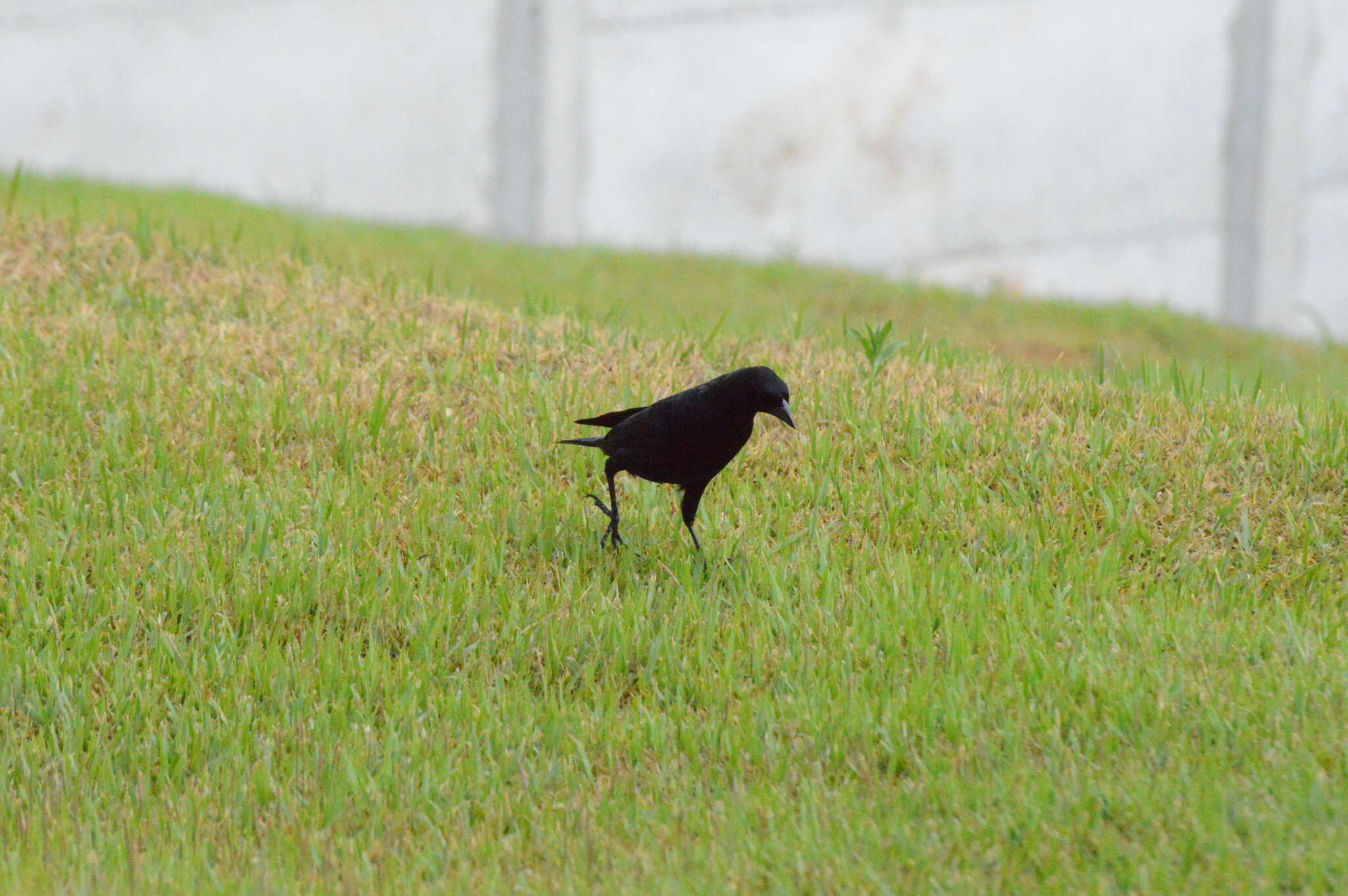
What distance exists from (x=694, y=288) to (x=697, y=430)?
6.12 meters

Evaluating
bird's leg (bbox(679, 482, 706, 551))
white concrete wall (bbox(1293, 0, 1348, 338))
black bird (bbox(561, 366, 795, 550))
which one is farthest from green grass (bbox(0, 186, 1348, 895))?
white concrete wall (bbox(1293, 0, 1348, 338))

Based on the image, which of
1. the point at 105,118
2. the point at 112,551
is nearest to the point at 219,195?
the point at 105,118

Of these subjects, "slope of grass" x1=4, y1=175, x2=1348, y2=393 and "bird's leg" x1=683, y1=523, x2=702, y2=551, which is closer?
"bird's leg" x1=683, y1=523, x2=702, y2=551

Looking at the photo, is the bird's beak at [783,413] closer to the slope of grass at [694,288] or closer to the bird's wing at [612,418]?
the bird's wing at [612,418]

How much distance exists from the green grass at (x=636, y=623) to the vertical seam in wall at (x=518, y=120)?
5.75 meters

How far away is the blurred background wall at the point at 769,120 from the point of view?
1211 centimetres

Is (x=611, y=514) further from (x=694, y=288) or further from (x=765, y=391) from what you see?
(x=694, y=288)

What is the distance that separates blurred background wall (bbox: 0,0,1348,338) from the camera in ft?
39.7

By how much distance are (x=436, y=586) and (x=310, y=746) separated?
79 centimetres

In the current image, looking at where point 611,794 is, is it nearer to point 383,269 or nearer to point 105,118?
point 383,269

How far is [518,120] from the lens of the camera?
1198 cm

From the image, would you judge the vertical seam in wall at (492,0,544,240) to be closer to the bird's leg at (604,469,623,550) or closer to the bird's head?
the bird's leg at (604,469,623,550)

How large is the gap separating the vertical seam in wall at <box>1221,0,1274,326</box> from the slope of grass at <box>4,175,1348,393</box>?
259 cm

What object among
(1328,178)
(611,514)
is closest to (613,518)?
(611,514)
